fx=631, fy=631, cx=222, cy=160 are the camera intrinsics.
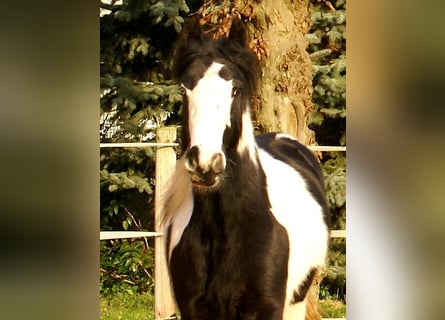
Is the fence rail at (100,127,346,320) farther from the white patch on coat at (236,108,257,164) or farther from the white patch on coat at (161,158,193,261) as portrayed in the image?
the white patch on coat at (236,108,257,164)

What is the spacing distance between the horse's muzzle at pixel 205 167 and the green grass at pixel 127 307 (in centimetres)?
64

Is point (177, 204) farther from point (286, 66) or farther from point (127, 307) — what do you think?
point (286, 66)

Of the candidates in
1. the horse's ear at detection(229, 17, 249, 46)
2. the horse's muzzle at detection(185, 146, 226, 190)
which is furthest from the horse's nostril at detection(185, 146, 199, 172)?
the horse's ear at detection(229, 17, 249, 46)

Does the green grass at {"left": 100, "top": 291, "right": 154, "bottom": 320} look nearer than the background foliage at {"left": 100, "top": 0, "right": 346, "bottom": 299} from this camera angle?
No

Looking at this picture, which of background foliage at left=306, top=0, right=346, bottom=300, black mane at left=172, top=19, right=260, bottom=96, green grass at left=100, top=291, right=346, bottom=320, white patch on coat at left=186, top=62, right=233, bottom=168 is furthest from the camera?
green grass at left=100, top=291, right=346, bottom=320

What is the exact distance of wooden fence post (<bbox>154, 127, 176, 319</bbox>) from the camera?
2.77 m

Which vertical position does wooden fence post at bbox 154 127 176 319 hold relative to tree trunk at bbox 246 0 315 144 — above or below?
below

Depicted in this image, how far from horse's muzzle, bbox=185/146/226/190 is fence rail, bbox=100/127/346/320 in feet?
0.73

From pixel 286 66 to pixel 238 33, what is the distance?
26 centimetres

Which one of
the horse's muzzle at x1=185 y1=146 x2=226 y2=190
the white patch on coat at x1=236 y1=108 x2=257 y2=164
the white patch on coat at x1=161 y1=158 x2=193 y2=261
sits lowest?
the white patch on coat at x1=161 y1=158 x2=193 y2=261

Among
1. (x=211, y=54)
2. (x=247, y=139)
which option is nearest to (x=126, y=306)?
(x=247, y=139)
